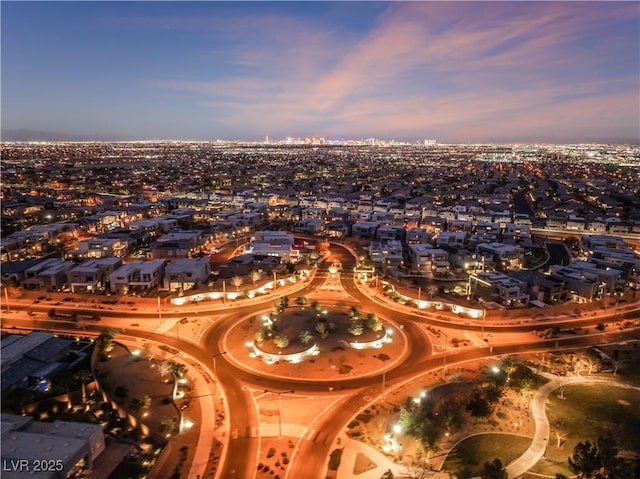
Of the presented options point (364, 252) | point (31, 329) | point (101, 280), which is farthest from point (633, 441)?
point (101, 280)

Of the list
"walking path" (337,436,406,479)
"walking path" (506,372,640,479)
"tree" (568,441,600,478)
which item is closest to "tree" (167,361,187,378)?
"walking path" (337,436,406,479)

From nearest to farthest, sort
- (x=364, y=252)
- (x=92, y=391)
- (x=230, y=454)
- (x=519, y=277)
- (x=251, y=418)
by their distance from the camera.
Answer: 1. (x=230, y=454)
2. (x=251, y=418)
3. (x=92, y=391)
4. (x=519, y=277)
5. (x=364, y=252)

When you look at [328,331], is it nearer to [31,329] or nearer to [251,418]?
[251,418]

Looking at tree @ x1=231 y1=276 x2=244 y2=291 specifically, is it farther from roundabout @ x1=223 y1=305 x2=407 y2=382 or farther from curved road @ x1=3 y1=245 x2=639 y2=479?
roundabout @ x1=223 y1=305 x2=407 y2=382

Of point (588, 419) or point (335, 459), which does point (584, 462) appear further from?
point (335, 459)

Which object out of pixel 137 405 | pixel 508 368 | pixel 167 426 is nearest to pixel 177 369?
pixel 137 405

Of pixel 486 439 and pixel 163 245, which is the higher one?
pixel 163 245

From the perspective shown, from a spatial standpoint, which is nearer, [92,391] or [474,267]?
[92,391]
